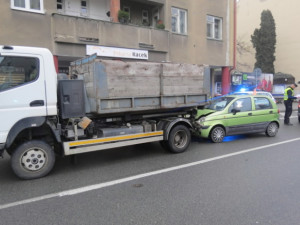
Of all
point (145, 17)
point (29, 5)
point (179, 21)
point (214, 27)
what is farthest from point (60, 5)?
point (214, 27)

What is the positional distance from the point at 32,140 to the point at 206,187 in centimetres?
340

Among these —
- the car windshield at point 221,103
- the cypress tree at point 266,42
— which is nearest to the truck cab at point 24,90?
the car windshield at point 221,103

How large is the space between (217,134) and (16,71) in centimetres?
576

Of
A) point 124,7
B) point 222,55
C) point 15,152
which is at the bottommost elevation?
point 15,152

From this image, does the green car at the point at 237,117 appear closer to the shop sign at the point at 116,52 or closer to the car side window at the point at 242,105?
the car side window at the point at 242,105

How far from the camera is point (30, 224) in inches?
124

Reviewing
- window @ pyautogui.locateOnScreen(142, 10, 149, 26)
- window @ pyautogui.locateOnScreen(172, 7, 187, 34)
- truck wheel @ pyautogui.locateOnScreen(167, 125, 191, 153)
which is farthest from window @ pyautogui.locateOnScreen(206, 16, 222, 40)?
truck wheel @ pyautogui.locateOnScreen(167, 125, 191, 153)

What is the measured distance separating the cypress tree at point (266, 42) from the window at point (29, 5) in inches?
1148

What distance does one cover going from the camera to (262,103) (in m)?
8.59

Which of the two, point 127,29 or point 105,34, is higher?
point 127,29

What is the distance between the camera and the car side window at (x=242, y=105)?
314 inches

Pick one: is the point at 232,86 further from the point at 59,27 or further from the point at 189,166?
the point at 189,166

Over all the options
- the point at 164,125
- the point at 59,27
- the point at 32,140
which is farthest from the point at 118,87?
the point at 59,27

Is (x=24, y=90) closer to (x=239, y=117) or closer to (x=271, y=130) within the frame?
(x=239, y=117)
